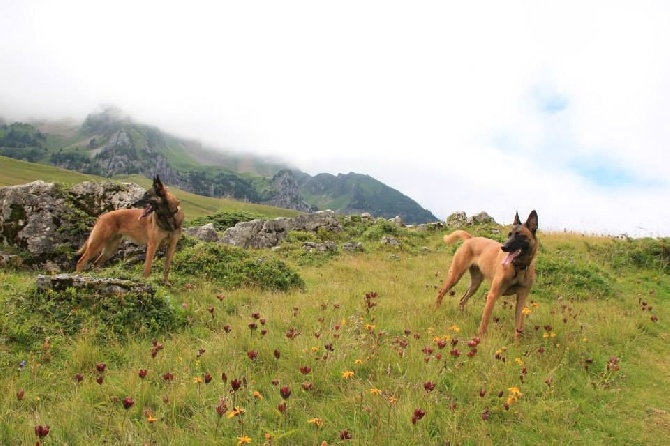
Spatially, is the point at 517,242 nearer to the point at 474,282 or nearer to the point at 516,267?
the point at 516,267

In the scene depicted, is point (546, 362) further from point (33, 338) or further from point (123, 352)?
point (33, 338)

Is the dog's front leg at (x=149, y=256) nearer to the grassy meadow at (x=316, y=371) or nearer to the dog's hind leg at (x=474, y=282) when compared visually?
the grassy meadow at (x=316, y=371)

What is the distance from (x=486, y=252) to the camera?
814cm

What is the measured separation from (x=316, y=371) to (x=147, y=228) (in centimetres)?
684

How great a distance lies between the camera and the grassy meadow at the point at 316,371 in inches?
153

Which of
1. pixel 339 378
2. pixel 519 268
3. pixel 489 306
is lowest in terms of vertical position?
pixel 339 378

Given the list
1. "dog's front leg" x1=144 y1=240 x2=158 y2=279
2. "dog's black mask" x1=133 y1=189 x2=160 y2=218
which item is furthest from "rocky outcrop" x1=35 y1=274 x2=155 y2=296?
"dog's black mask" x1=133 y1=189 x2=160 y2=218

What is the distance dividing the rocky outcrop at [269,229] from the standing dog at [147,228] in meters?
7.33

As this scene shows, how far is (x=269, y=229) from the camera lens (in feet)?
64.5

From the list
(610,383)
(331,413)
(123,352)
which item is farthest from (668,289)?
(123,352)

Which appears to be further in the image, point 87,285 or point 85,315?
point 87,285

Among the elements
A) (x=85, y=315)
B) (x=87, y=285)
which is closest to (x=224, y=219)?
(x=87, y=285)

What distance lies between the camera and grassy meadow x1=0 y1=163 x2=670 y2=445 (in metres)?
3.88

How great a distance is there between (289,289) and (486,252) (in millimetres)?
4615
